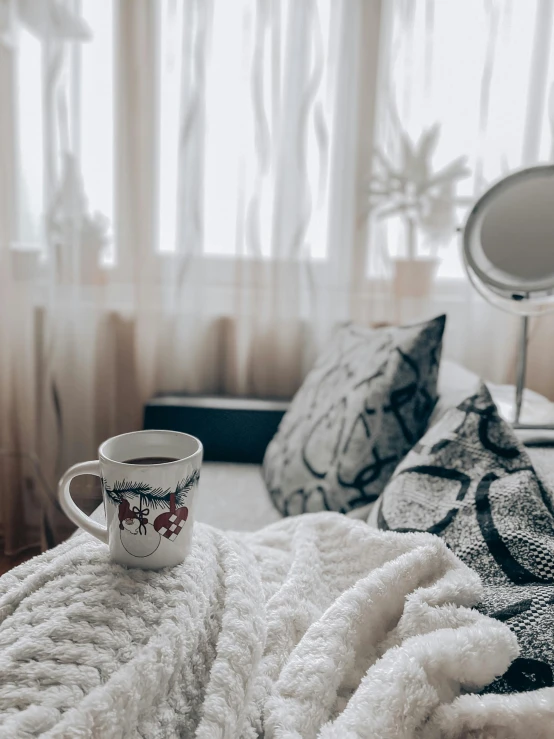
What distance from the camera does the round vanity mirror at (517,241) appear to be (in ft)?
3.62

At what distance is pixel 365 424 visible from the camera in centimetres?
104

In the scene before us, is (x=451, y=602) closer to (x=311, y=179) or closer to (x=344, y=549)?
(x=344, y=549)

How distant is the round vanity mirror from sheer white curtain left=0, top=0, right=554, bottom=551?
57 centimetres

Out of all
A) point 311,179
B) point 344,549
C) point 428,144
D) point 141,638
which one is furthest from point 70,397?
point 141,638

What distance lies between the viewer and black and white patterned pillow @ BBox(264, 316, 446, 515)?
1.02m

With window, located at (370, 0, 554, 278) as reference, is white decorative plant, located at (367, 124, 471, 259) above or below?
below

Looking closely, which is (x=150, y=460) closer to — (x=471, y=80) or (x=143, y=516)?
(x=143, y=516)

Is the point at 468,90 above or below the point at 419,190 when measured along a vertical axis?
above

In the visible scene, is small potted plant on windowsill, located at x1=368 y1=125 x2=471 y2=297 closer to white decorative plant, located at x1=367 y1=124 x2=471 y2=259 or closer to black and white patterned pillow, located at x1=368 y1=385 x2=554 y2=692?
white decorative plant, located at x1=367 y1=124 x2=471 y2=259

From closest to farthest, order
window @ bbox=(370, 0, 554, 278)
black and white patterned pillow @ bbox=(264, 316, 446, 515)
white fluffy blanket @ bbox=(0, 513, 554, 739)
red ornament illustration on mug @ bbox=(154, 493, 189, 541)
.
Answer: white fluffy blanket @ bbox=(0, 513, 554, 739) → red ornament illustration on mug @ bbox=(154, 493, 189, 541) → black and white patterned pillow @ bbox=(264, 316, 446, 515) → window @ bbox=(370, 0, 554, 278)

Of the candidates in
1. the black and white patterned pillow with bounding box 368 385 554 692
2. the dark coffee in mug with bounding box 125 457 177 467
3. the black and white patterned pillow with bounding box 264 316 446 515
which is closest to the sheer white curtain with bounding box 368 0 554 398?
the black and white patterned pillow with bounding box 264 316 446 515

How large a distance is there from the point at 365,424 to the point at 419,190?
896 mm

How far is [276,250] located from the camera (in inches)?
68.5

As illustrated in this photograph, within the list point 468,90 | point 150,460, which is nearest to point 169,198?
point 468,90
